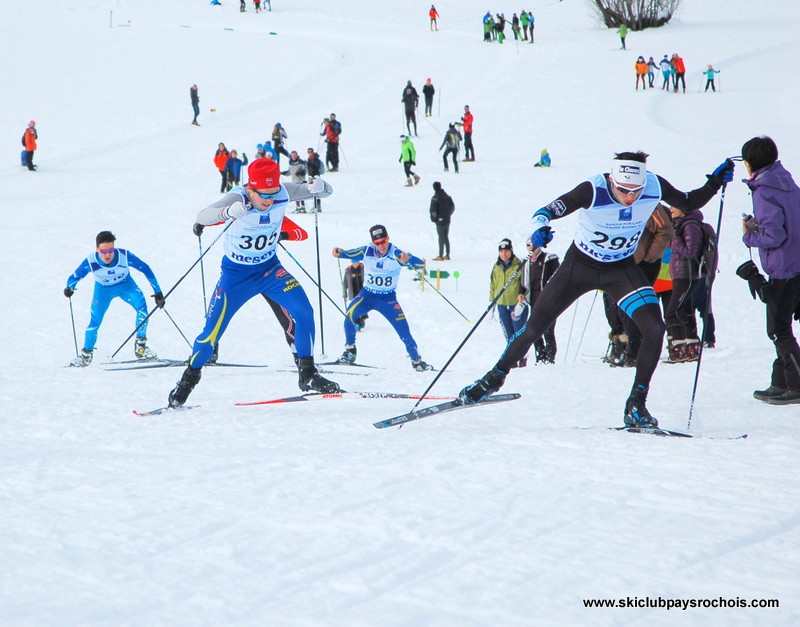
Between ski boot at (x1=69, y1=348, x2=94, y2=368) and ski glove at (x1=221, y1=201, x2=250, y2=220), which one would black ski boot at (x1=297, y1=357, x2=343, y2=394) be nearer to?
ski glove at (x1=221, y1=201, x2=250, y2=220)

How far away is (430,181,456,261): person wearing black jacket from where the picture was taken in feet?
48.2

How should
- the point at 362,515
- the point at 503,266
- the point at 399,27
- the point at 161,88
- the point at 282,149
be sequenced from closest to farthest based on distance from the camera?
the point at 362,515, the point at 503,266, the point at 282,149, the point at 161,88, the point at 399,27

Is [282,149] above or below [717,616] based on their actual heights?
above

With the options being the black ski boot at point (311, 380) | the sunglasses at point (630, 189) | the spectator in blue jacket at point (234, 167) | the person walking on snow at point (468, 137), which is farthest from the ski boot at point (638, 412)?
the person walking on snow at point (468, 137)

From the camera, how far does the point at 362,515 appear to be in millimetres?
3857

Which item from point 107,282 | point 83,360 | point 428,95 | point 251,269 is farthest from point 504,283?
point 428,95

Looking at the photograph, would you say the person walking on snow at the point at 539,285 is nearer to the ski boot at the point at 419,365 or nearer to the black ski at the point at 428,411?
the ski boot at the point at 419,365

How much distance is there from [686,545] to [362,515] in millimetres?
1453

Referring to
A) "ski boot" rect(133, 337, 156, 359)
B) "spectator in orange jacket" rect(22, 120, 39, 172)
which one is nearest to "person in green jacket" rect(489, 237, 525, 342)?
"ski boot" rect(133, 337, 156, 359)

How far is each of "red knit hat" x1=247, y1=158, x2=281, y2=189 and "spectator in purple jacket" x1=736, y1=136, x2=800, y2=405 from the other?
3475 mm

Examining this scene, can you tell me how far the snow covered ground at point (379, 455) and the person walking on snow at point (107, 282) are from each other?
0.56 metres

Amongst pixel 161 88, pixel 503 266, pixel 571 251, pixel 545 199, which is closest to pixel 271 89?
pixel 161 88

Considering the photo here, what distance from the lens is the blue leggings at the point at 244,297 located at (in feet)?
21.6

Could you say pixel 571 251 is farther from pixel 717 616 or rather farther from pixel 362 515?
pixel 717 616
